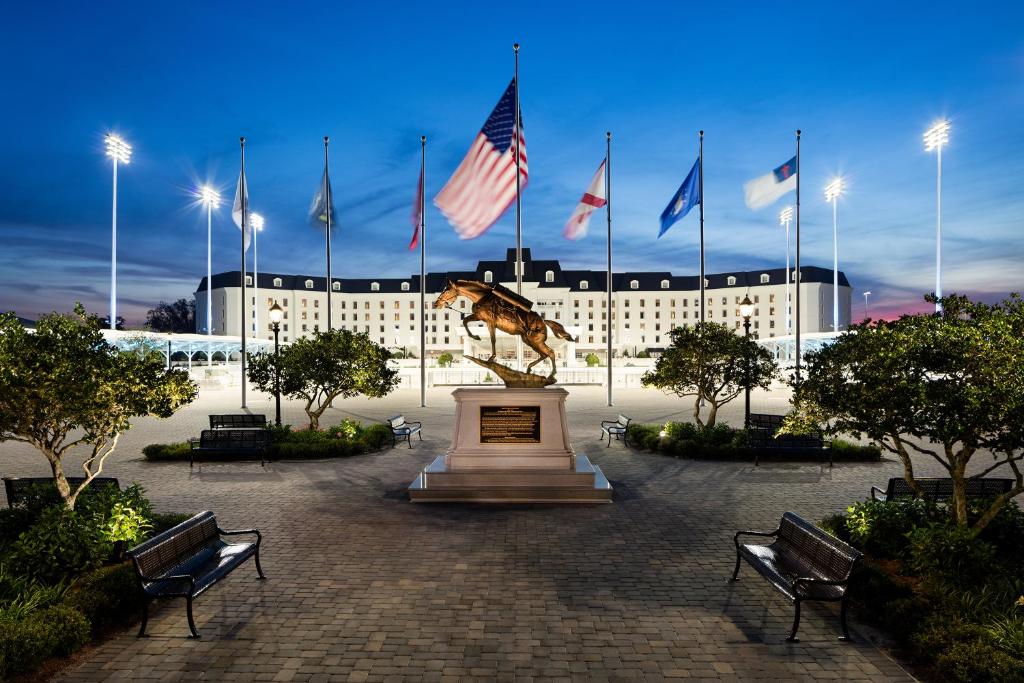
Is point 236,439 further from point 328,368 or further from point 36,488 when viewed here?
point 36,488

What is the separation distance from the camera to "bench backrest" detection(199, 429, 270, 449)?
16188mm

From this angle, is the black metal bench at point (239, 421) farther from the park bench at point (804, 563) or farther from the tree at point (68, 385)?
the park bench at point (804, 563)

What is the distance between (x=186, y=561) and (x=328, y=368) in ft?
35.1

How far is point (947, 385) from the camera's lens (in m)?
6.97

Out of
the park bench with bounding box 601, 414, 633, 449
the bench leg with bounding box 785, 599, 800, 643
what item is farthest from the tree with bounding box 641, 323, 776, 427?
the bench leg with bounding box 785, 599, 800, 643

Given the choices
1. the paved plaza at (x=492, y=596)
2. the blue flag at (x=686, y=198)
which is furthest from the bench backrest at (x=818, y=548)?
the blue flag at (x=686, y=198)

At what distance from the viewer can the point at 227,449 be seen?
16.0 metres

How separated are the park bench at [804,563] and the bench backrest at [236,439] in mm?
13337

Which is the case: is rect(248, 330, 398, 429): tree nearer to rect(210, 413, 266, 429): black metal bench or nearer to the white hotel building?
rect(210, 413, 266, 429): black metal bench

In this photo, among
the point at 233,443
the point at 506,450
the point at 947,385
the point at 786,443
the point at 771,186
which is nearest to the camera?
the point at 947,385

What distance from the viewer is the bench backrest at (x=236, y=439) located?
637 inches

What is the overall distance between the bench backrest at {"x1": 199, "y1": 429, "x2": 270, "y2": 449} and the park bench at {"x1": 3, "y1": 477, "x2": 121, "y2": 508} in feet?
20.0

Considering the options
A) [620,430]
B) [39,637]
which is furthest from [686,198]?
[39,637]

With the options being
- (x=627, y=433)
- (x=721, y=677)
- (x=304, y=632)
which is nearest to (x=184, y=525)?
(x=304, y=632)
